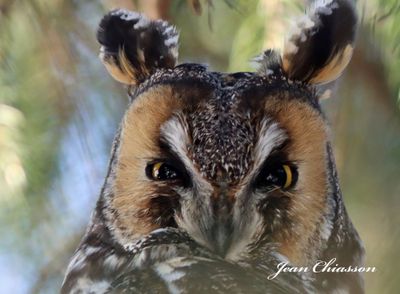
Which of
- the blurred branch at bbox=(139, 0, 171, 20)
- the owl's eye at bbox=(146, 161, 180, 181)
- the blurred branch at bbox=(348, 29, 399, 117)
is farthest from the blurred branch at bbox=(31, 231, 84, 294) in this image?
the blurred branch at bbox=(348, 29, 399, 117)

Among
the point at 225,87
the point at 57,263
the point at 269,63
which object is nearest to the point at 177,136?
the point at 225,87

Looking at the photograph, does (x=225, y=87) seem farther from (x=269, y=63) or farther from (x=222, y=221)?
(x=222, y=221)

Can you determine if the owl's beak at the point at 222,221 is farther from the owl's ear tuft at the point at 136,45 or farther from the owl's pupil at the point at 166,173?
the owl's ear tuft at the point at 136,45

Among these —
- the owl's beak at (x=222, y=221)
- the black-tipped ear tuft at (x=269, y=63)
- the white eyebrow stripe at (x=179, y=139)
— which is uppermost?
the black-tipped ear tuft at (x=269, y=63)

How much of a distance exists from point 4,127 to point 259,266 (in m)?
0.56

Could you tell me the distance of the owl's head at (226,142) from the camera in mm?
1208

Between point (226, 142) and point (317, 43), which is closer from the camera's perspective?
point (226, 142)

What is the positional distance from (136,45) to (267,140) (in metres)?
0.32

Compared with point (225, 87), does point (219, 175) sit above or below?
below

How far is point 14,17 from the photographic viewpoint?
54.8 inches

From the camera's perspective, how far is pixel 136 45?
1329 mm

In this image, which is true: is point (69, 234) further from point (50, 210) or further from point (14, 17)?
point (14, 17)

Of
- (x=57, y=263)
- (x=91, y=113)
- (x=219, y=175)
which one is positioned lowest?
(x=57, y=263)

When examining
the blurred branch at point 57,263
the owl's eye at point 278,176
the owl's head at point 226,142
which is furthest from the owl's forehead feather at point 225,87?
the blurred branch at point 57,263
